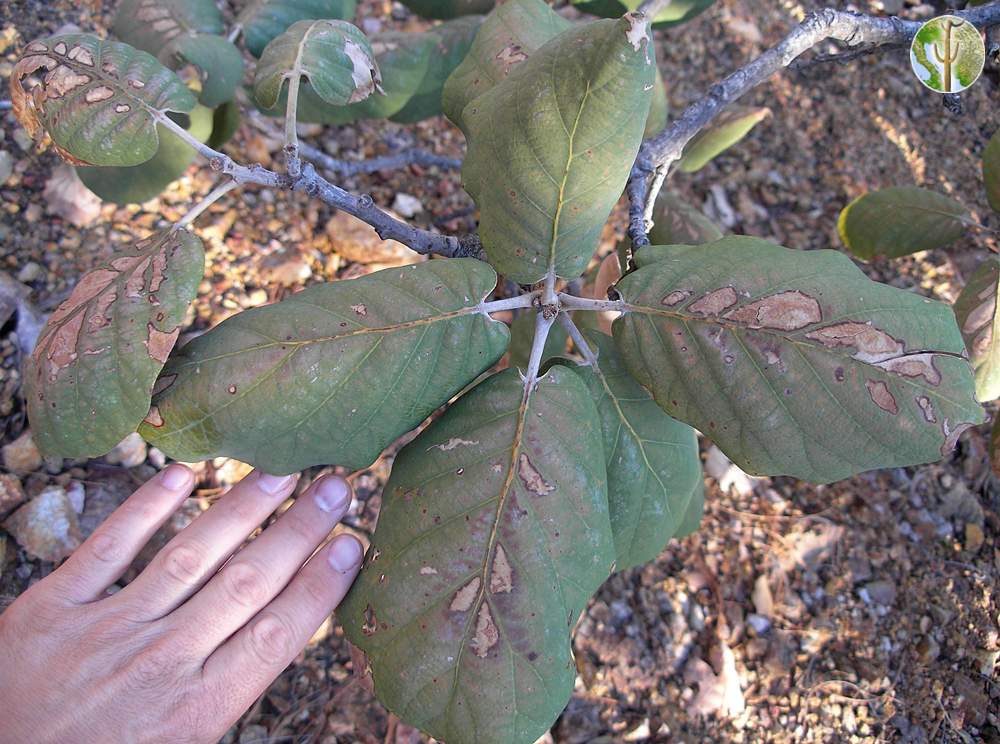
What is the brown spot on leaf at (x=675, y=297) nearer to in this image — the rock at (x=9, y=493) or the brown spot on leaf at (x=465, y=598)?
the brown spot on leaf at (x=465, y=598)

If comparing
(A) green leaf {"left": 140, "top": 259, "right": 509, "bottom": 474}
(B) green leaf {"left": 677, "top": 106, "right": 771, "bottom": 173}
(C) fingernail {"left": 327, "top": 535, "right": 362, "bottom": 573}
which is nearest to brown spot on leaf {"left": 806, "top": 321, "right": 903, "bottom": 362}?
Result: (A) green leaf {"left": 140, "top": 259, "right": 509, "bottom": 474}

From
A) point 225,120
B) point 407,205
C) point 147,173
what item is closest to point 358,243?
point 407,205

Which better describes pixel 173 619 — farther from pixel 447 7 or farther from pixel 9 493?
pixel 447 7

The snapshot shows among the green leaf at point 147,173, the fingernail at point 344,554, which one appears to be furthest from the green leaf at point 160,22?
the fingernail at point 344,554

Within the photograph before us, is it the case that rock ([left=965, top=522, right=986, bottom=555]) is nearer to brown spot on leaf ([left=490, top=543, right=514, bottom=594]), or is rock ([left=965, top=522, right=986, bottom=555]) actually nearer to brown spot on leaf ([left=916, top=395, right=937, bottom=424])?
brown spot on leaf ([left=916, top=395, right=937, bottom=424])

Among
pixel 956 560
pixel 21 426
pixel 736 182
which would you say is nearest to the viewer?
pixel 21 426

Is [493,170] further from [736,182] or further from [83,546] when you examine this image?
[736,182]

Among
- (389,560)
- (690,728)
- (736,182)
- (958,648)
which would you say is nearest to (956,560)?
(958,648)
